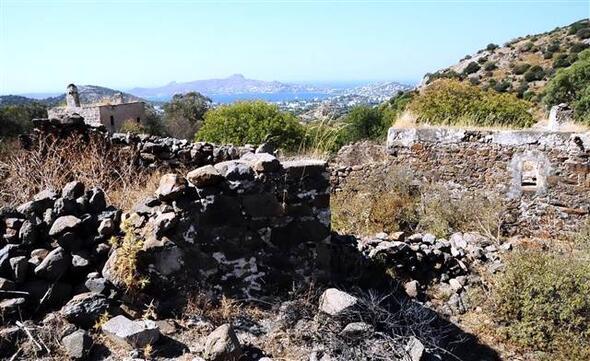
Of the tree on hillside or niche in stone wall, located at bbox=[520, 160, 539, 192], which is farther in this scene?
the tree on hillside

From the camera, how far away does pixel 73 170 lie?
5836mm

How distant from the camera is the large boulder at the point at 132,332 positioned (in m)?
2.92

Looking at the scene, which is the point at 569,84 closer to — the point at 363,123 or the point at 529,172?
the point at 363,123

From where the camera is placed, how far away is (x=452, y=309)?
16.0 feet

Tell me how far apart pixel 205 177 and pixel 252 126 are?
10.4 meters

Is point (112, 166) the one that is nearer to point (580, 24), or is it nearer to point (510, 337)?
point (510, 337)

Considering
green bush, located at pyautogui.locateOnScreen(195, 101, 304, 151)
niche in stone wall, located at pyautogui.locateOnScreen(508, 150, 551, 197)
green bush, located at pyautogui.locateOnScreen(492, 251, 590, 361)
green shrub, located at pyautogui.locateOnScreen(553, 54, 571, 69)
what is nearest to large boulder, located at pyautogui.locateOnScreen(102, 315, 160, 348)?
green bush, located at pyautogui.locateOnScreen(492, 251, 590, 361)

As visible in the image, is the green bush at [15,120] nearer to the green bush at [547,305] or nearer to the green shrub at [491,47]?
the green bush at [547,305]

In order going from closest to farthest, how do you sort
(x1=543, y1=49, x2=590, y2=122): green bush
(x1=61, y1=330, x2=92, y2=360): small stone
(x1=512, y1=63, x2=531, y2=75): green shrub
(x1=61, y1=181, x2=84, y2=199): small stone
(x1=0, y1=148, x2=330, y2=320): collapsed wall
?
(x1=61, y1=330, x2=92, y2=360): small stone < (x1=0, y1=148, x2=330, y2=320): collapsed wall < (x1=61, y1=181, x2=84, y2=199): small stone < (x1=543, y1=49, x2=590, y2=122): green bush < (x1=512, y1=63, x2=531, y2=75): green shrub

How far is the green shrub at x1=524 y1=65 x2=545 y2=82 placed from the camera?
120 feet

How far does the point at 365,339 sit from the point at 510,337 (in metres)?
1.89

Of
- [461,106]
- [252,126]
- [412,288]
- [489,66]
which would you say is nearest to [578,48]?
[489,66]

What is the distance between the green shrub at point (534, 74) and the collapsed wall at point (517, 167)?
32.5 m

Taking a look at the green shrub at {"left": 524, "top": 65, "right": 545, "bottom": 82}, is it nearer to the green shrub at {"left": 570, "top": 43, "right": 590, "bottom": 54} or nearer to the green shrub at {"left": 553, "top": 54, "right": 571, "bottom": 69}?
the green shrub at {"left": 553, "top": 54, "right": 571, "bottom": 69}
